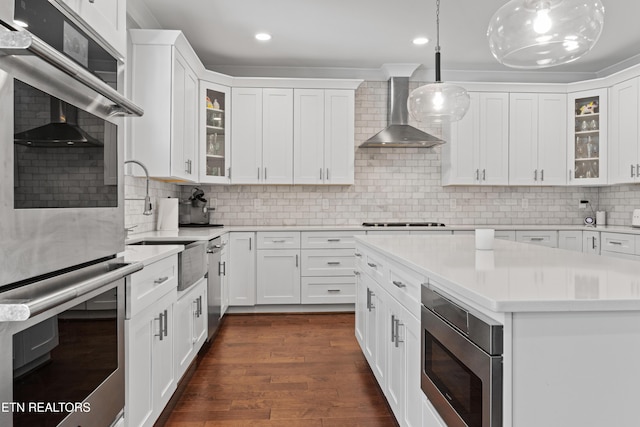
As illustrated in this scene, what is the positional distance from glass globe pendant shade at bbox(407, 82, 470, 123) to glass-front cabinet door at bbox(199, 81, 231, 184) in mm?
2535

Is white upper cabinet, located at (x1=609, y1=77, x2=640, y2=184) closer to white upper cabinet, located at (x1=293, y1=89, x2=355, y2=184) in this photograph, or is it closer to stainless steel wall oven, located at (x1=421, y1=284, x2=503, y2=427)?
white upper cabinet, located at (x1=293, y1=89, x2=355, y2=184)

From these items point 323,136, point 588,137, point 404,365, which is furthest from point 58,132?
point 588,137

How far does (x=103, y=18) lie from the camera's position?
1.51 m

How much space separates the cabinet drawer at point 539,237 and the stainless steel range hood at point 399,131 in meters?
1.33

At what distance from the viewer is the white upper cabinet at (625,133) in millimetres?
4266

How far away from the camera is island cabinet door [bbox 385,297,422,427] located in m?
1.71

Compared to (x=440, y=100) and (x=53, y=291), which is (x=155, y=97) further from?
(x=53, y=291)

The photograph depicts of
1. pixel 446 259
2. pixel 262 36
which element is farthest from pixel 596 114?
pixel 446 259

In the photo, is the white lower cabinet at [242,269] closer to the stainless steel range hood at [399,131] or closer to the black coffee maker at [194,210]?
the black coffee maker at [194,210]

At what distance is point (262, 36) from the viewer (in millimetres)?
4105

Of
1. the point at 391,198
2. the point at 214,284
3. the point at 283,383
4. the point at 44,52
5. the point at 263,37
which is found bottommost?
the point at 283,383

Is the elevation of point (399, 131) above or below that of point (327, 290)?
above

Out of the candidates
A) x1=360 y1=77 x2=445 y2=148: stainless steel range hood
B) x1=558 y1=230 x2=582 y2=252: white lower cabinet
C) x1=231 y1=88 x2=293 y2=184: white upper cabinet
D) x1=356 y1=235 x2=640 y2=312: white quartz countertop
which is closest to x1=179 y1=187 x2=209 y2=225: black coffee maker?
x1=231 y1=88 x2=293 y2=184: white upper cabinet

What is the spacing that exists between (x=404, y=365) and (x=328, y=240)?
2.67m
